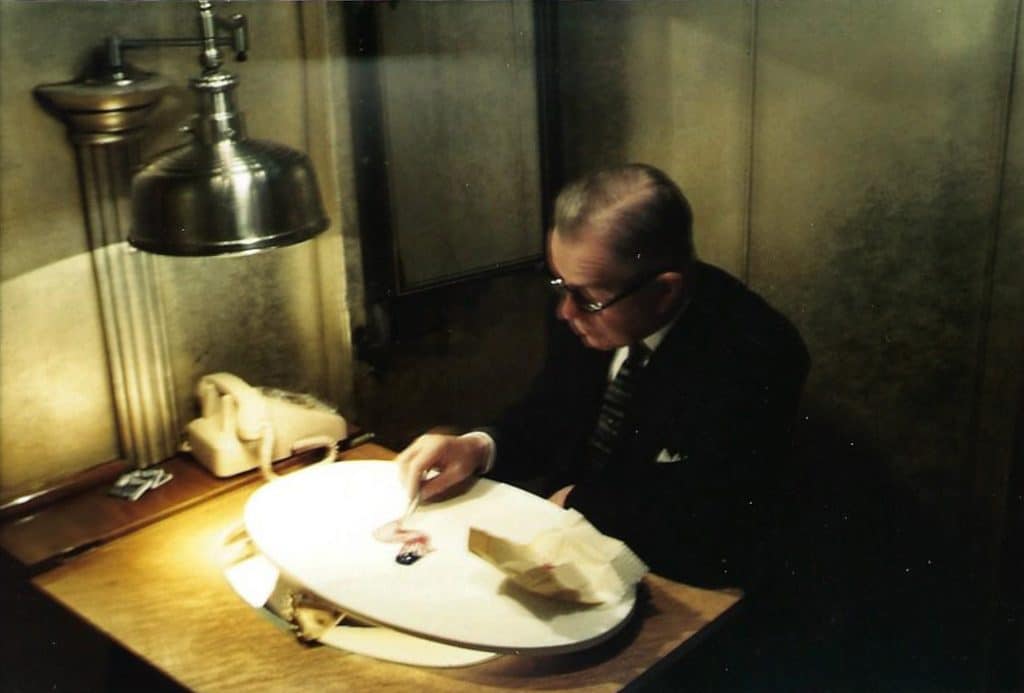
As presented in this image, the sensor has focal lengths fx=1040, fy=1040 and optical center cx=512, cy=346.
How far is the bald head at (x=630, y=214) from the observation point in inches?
70.9

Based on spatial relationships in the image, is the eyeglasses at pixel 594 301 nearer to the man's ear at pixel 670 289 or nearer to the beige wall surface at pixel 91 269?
the man's ear at pixel 670 289

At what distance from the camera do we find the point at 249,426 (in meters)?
1.99

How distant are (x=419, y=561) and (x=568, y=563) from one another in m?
0.25

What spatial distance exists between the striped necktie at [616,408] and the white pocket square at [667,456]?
0.09 meters

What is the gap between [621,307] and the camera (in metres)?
1.86

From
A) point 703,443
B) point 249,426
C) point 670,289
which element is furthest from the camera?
point 249,426

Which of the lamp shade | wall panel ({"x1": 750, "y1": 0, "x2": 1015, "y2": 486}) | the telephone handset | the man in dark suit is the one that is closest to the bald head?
the man in dark suit

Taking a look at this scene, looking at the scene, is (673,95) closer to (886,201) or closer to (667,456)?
(886,201)

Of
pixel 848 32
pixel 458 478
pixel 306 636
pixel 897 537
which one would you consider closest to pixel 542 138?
pixel 848 32

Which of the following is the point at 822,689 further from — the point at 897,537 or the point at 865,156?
the point at 865,156

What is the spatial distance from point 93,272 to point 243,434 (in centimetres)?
40

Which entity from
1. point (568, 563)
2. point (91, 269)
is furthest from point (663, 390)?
point (91, 269)

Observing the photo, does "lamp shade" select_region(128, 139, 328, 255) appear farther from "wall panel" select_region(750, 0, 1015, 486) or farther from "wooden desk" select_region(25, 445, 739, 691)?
"wall panel" select_region(750, 0, 1015, 486)

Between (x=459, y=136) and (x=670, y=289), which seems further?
(x=459, y=136)
